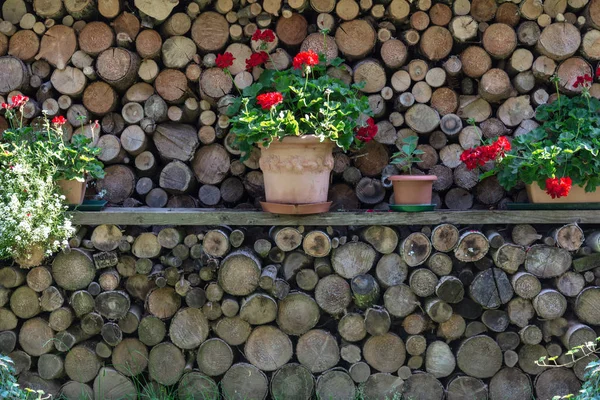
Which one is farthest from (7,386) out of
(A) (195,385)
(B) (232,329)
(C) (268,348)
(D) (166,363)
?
(C) (268,348)

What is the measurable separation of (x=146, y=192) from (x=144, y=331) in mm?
685

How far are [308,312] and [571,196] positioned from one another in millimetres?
1313

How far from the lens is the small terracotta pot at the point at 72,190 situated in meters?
3.19

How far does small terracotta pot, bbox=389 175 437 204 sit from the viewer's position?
3.23 m

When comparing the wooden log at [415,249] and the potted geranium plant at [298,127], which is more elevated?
the potted geranium plant at [298,127]

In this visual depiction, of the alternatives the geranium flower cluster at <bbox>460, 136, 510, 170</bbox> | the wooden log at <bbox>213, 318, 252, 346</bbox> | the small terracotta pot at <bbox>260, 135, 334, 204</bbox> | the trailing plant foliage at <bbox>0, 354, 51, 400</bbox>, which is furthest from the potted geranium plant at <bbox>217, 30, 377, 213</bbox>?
the trailing plant foliage at <bbox>0, 354, 51, 400</bbox>

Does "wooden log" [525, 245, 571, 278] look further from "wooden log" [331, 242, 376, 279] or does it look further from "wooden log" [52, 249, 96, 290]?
"wooden log" [52, 249, 96, 290]

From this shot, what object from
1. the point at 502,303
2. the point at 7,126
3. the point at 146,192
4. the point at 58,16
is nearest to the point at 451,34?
the point at 502,303

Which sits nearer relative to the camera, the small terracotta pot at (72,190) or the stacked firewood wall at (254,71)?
the small terracotta pot at (72,190)

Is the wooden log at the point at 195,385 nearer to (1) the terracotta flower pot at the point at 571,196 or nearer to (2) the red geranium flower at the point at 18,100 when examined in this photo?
(2) the red geranium flower at the point at 18,100

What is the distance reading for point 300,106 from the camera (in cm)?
315

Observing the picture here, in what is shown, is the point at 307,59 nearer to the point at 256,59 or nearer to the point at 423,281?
the point at 256,59

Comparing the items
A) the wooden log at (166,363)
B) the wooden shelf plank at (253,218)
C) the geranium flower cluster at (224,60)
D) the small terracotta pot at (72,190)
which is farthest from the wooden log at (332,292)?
the small terracotta pot at (72,190)

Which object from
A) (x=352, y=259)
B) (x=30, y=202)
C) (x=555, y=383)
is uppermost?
(x=352, y=259)
